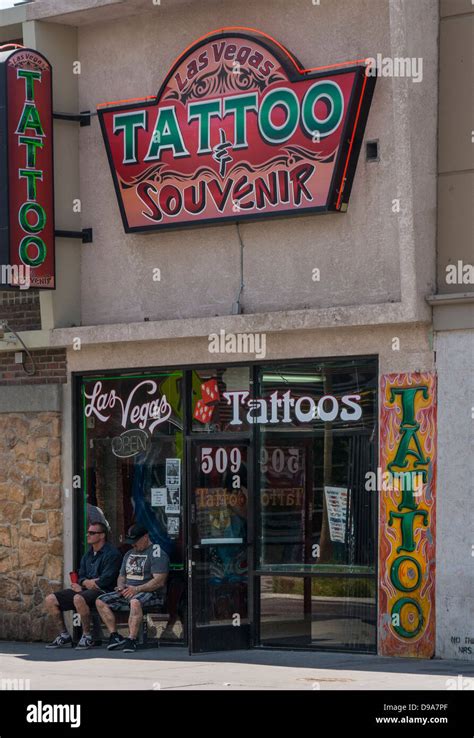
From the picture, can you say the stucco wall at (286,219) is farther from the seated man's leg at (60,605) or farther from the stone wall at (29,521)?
the seated man's leg at (60,605)

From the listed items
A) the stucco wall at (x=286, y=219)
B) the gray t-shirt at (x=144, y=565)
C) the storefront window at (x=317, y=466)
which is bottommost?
the gray t-shirt at (x=144, y=565)

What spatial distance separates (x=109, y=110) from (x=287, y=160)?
2.56m

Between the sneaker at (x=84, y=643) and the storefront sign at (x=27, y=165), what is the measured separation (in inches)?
158

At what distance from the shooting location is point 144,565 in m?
16.6

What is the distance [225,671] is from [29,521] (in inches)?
177

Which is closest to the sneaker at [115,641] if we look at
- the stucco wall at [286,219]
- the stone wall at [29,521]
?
the stone wall at [29,521]

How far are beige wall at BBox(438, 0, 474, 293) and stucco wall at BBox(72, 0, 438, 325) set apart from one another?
0.11 m

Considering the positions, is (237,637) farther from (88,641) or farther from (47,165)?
(47,165)

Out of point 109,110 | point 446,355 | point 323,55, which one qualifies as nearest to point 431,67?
point 323,55

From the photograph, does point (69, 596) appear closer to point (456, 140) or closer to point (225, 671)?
point (225, 671)

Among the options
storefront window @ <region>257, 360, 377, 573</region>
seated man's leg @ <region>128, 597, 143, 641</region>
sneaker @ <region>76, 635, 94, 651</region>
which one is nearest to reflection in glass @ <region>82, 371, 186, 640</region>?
seated man's leg @ <region>128, 597, 143, 641</region>

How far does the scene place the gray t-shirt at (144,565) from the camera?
1650cm

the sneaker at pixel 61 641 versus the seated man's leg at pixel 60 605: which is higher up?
the seated man's leg at pixel 60 605
